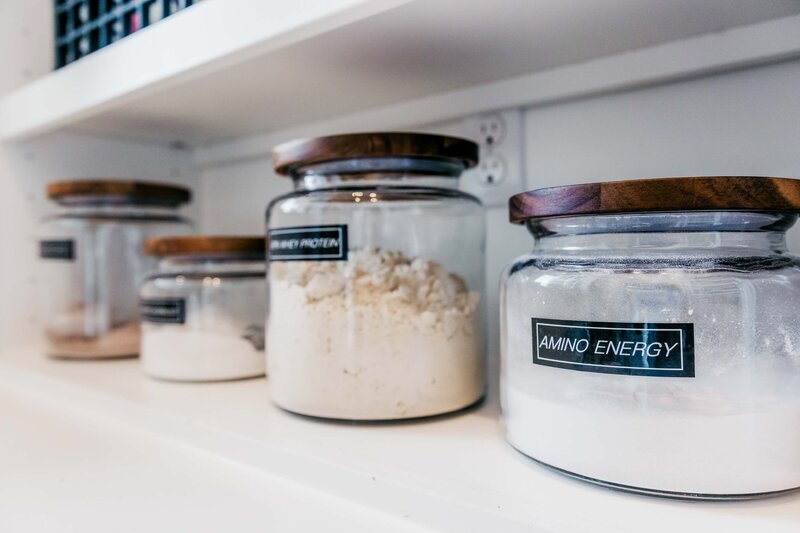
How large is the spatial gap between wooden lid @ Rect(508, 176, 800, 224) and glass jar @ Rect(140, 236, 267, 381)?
0.49 meters

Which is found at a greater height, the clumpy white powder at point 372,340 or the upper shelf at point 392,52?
the upper shelf at point 392,52

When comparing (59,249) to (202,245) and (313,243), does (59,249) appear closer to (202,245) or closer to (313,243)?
(202,245)

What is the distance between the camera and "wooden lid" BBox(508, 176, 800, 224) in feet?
1.18

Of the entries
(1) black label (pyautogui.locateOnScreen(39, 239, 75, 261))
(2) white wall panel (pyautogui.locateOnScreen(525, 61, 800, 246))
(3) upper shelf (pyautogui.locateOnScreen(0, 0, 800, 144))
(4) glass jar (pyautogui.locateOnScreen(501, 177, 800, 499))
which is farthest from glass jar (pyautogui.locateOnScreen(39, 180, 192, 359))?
(4) glass jar (pyautogui.locateOnScreen(501, 177, 800, 499))

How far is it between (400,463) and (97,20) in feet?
2.65

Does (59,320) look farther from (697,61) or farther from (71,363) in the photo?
(697,61)

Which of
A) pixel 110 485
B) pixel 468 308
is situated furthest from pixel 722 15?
pixel 110 485

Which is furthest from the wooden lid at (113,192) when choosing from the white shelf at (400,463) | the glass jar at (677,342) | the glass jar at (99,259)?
the glass jar at (677,342)

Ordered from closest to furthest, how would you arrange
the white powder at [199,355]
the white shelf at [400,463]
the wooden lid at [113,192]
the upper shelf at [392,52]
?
the white shelf at [400,463] → the upper shelf at [392,52] → the white powder at [199,355] → the wooden lid at [113,192]

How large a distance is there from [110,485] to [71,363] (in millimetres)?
494

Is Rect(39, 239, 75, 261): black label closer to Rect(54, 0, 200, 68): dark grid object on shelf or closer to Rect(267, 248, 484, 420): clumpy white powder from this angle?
Rect(54, 0, 200, 68): dark grid object on shelf

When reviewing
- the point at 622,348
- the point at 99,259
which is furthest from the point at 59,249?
the point at 622,348

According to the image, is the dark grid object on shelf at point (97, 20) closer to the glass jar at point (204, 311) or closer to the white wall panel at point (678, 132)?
the glass jar at point (204, 311)

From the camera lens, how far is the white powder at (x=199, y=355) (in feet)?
2.43
